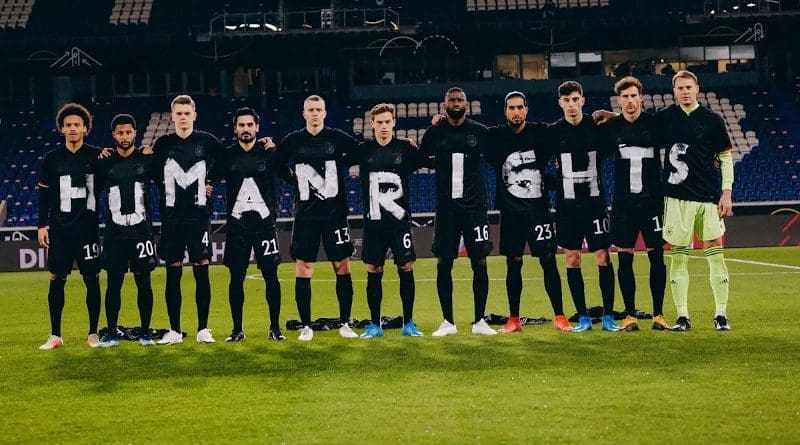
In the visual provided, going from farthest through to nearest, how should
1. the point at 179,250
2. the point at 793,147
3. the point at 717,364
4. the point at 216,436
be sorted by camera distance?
the point at 793,147
the point at 179,250
the point at 717,364
the point at 216,436

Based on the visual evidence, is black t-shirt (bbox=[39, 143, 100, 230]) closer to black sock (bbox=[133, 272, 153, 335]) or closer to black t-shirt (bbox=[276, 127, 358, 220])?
black sock (bbox=[133, 272, 153, 335])

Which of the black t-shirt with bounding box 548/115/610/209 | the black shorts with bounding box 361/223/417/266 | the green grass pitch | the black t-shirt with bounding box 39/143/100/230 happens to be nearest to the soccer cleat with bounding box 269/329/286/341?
the green grass pitch

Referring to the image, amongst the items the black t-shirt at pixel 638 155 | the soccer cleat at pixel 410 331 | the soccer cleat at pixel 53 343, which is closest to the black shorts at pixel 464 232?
the soccer cleat at pixel 410 331

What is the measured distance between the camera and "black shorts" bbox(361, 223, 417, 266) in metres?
9.97

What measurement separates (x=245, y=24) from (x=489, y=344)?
94.8 ft

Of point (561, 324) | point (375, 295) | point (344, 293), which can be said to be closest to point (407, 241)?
point (375, 295)

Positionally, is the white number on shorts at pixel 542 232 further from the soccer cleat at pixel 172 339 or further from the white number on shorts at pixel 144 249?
the white number on shorts at pixel 144 249

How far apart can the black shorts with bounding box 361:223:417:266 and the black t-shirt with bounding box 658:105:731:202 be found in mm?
2481

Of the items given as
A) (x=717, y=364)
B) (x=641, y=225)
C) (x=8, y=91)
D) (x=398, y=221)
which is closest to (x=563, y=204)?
(x=641, y=225)

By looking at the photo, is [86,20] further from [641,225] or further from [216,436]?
[216,436]

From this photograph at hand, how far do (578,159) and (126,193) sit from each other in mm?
4297

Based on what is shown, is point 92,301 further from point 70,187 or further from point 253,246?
point 253,246

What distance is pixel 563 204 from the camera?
10102 millimetres

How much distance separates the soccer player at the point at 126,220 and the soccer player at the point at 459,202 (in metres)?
2.75
